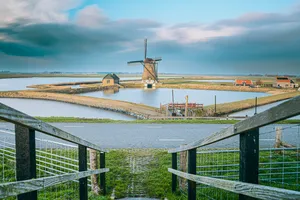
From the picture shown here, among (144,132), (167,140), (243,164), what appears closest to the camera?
(243,164)

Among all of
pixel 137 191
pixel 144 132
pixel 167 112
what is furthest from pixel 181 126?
pixel 167 112

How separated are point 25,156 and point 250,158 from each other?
4.85 feet

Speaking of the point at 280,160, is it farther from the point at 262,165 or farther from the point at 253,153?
the point at 253,153

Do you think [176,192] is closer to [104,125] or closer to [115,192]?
[115,192]

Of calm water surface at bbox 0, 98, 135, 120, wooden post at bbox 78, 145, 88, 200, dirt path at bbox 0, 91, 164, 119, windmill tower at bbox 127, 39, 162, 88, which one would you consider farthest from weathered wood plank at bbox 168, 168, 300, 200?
windmill tower at bbox 127, 39, 162, 88

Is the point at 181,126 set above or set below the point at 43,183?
below

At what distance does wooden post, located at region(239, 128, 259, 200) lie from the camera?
1888mm

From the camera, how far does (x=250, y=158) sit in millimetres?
1891

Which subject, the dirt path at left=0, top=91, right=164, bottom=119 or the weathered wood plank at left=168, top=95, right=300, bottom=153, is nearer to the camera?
the weathered wood plank at left=168, top=95, right=300, bottom=153

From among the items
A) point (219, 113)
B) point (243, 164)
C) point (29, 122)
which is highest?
point (29, 122)

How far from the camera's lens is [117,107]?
31797mm

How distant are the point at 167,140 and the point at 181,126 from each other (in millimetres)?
3619

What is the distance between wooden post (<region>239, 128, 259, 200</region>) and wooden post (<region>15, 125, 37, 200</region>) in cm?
140

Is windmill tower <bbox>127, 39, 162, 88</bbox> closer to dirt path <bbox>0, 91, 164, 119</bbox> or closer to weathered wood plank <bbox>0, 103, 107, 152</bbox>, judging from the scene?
dirt path <bbox>0, 91, 164, 119</bbox>
